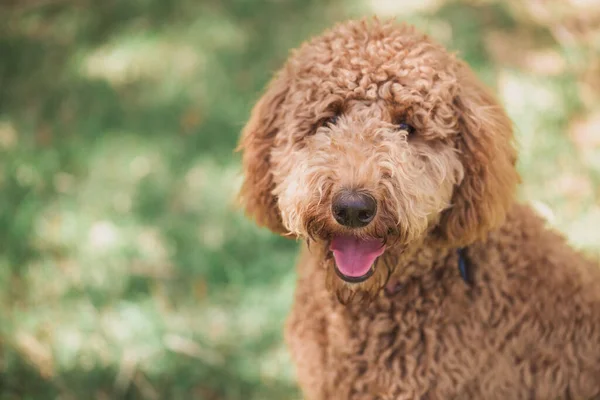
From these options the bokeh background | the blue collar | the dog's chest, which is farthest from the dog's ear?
the bokeh background

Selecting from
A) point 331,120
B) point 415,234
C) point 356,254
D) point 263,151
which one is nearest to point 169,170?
point 263,151

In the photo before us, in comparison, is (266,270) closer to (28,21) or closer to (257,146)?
(257,146)

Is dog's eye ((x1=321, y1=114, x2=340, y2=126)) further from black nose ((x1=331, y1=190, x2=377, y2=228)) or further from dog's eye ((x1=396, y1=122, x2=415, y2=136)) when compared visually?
black nose ((x1=331, y1=190, x2=377, y2=228))

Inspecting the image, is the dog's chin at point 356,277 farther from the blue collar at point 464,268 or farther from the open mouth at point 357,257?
the blue collar at point 464,268

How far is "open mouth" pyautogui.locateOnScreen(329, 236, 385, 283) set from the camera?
82.7 inches

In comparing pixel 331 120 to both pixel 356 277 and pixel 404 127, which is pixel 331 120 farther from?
pixel 356 277

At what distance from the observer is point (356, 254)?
212 centimetres

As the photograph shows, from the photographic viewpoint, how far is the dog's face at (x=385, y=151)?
2025 mm

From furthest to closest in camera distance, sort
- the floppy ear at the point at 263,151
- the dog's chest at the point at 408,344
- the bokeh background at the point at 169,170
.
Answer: the bokeh background at the point at 169,170, the floppy ear at the point at 263,151, the dog's chest at the point at 408,344

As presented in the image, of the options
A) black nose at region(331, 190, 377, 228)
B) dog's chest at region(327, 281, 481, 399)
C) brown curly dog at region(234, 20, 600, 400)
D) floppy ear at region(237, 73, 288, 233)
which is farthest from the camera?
floppy ear at region(237, 73, 288, 233)

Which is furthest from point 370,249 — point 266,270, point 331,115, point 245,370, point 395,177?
point 266,270

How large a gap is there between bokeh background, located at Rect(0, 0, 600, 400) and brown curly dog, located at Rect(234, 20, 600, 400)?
0.91m

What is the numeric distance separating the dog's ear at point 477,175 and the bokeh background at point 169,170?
102cm

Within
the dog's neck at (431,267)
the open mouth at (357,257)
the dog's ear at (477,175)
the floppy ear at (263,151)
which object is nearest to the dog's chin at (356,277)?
the open mouth at (357,257)
